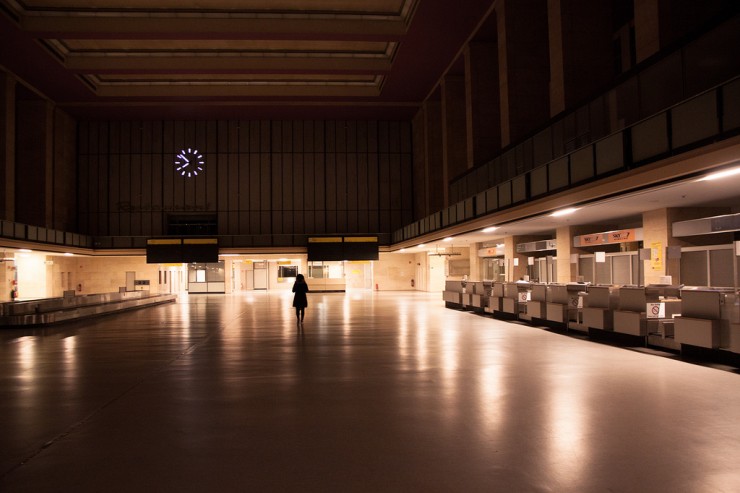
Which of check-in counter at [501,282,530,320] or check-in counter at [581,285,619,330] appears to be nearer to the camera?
check-in counter at [581,285,619,330]

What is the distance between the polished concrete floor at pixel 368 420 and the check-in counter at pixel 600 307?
134 cm

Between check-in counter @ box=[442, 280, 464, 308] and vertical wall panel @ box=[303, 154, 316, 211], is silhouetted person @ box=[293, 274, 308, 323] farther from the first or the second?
vertical wall panel @ box=[303, 154, 316, 211]

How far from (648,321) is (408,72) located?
27.2 meters

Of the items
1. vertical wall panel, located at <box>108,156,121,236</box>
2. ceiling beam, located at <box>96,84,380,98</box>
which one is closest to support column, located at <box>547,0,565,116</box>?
ceiling beam, located at <box>96,84,380,98</box>

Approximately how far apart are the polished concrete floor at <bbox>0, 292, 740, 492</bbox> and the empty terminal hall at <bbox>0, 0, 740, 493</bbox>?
0.16ft

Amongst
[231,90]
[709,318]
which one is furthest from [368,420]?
[231,90]

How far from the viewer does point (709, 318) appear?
32.2ft

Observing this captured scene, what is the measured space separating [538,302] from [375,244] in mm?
24806

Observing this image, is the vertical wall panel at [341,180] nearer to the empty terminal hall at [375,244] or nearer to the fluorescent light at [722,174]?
the empty terminal hall at [375,244]

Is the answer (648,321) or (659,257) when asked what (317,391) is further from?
(659,257)

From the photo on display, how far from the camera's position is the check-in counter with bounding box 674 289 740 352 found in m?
9.56

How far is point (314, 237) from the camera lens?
41.2 m

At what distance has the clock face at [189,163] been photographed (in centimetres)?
4725

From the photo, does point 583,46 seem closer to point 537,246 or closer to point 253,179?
point 537,246
